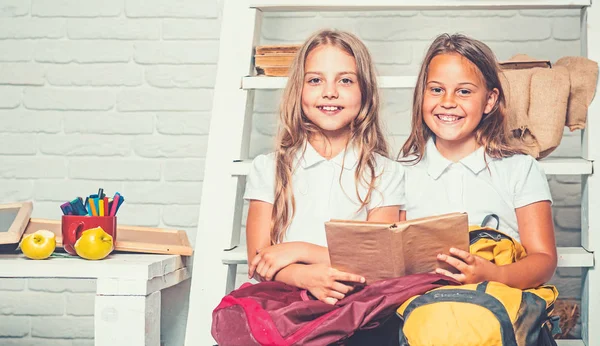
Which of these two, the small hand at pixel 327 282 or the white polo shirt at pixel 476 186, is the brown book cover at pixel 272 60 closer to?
the white polo shirt at pixel 476 186

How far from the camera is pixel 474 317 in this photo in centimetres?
130

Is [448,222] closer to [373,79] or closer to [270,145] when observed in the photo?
[373,79]

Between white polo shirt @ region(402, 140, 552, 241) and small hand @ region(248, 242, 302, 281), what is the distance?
33 cm

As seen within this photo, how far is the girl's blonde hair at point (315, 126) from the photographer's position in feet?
6.03

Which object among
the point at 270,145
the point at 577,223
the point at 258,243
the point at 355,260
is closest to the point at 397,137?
the point at 270,145

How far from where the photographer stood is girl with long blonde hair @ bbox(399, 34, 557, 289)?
1.79 metres

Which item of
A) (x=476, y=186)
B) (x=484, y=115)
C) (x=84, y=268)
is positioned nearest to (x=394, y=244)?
(x=476, y=186)

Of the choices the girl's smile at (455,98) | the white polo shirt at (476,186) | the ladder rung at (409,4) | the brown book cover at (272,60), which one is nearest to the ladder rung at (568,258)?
the white polo shirt at (476,186)

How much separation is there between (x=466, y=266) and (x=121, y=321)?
72cm

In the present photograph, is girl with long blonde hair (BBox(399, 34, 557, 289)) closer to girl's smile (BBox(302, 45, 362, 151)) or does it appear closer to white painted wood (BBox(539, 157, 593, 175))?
white painted wood (BBox(539, 157, 593, 175))

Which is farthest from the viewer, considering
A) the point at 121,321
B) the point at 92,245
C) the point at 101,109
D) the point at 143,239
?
the point at 101,109

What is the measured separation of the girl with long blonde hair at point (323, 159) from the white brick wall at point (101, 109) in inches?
26.8

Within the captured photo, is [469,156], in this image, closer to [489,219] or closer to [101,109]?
[489,219]

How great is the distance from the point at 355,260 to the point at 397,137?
1084mm
